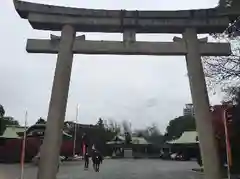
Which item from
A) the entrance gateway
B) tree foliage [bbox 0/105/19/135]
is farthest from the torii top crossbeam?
tree foliage [bbox 0/105/19/135]

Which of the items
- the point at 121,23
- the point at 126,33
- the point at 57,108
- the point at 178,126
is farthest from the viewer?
the point at 178,126

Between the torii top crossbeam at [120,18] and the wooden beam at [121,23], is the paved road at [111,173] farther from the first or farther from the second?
the torii top crossbeam at [120,18]

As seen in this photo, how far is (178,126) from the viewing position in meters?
93.2

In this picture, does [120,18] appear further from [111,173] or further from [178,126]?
[178,126]

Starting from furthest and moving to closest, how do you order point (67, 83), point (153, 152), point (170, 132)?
point (170, 132), point (153, 152), point (67, 83)

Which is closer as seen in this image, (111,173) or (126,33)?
(126,33)

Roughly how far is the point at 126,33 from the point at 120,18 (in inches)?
24.7

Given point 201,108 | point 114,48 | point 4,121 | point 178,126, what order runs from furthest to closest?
point 178,126
point 4,121
point 114,48
point 201,108

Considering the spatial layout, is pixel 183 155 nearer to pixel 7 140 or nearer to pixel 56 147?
pixel 7 140

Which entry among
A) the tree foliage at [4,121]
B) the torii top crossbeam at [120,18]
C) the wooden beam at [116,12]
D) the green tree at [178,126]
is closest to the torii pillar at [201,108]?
the torii top crossbeam at [120,18]

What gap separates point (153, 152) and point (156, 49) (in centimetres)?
7112

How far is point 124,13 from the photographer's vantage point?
1602cm

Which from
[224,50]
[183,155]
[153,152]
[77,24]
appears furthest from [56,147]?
[153,152]

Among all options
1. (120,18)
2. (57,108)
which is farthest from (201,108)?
(57,108)
